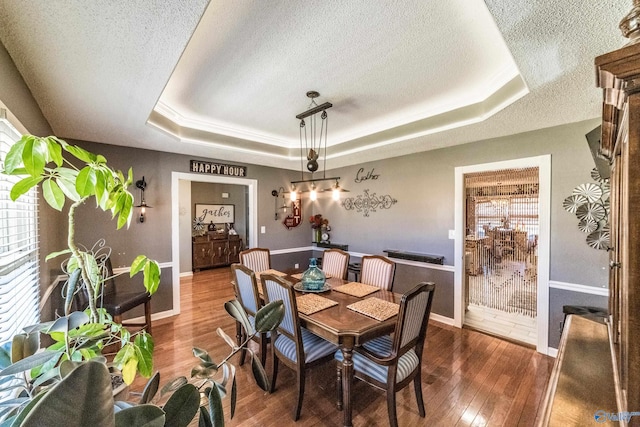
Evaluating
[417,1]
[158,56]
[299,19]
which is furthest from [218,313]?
[417,1]

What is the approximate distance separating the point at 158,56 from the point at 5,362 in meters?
1.49

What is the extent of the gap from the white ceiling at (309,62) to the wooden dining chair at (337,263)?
1648 millimetres

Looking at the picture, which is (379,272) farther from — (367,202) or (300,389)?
(367,202)

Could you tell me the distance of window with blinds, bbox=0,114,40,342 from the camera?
Result: 49.1 inches

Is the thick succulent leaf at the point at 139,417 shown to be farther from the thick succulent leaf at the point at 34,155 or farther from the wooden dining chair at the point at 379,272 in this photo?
the wooden dining chair at the point at 379,272

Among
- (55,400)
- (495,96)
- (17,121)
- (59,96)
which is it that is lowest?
(55,400)

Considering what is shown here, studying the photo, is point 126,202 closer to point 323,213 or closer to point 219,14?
point 219,14

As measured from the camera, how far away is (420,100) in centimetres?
276

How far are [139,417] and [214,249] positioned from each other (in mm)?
6714

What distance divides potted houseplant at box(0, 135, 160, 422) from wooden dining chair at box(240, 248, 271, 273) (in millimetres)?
2558

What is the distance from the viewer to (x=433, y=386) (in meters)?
2.26

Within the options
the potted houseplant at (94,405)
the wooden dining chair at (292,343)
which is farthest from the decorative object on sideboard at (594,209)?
the potted houseplant at (94,405)

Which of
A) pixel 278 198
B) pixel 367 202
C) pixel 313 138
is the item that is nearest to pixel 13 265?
pixel 313 138

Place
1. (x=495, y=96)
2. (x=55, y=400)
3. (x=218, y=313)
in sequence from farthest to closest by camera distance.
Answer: (x=218, y=313), (x=495, y=96), (x=55, y=400)
